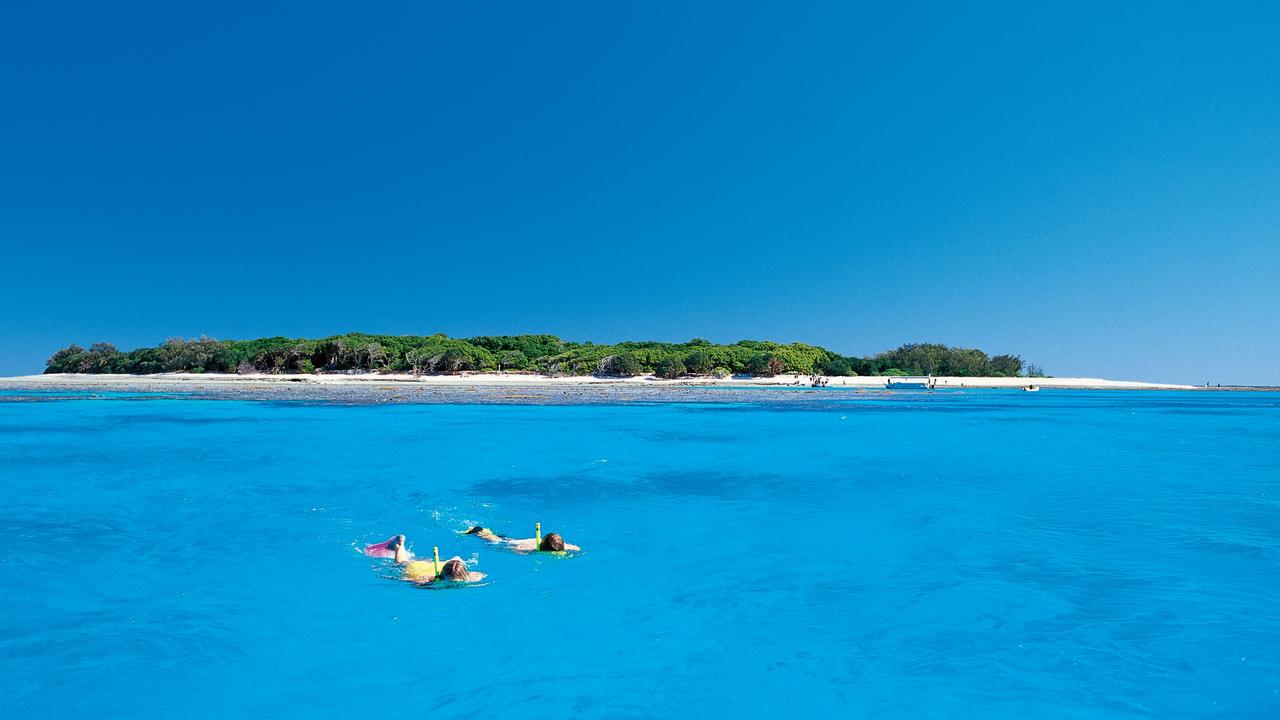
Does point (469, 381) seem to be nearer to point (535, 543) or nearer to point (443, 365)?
point (443, 365)

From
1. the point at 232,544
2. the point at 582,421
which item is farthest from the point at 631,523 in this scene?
the point at 582,421

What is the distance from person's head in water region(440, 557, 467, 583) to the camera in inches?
335

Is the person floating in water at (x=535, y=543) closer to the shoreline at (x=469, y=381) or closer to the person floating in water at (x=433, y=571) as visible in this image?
the person floating in water at (x=433, y=571)

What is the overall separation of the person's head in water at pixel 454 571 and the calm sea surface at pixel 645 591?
1.30 feet

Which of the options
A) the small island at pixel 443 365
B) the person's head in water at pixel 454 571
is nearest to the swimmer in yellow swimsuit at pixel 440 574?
the person's head in water at pixel 454 571

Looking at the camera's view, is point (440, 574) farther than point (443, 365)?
No

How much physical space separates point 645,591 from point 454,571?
7.75 feet

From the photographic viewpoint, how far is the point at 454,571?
28.0 feet

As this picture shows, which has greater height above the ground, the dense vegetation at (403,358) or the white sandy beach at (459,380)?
the dense vegetation at (403,358)

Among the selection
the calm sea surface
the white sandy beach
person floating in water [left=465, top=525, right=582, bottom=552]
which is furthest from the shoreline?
person floating in water [left=465, top=525, right=582, bottom=552]

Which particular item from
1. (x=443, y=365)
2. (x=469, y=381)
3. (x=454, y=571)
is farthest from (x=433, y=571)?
(x=443, y=365)

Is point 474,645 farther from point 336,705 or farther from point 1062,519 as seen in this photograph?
point 1062,519

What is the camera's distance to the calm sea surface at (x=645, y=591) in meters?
6.02

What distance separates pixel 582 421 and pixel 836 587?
77.5ft
